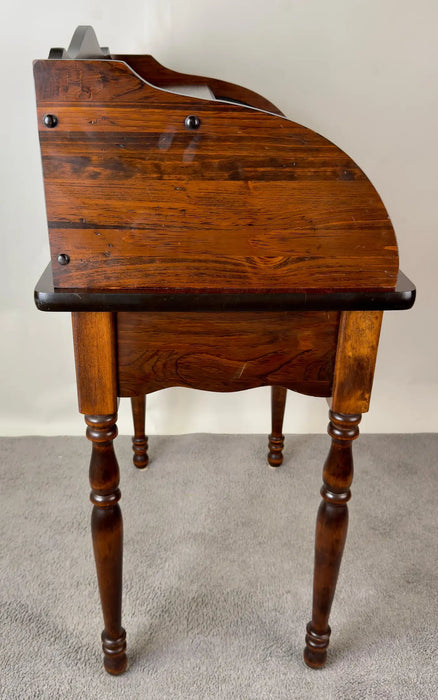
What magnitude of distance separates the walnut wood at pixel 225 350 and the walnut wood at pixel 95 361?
2 cm

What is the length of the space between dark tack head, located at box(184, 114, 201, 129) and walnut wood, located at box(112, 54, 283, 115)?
0.61 meters

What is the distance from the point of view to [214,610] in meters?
1.30

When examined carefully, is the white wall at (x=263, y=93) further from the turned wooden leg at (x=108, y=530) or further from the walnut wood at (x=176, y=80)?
the turned wooden leg at (x=108, y=530)

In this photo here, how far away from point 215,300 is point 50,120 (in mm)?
324

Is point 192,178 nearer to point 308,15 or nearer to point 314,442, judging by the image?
point 308,15

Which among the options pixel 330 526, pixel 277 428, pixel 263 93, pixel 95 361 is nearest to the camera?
pixel 95 361

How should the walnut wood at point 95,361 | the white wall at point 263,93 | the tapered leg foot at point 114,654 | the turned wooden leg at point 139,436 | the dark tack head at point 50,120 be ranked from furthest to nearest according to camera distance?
the turned wooden leg at point 139,436 < the white wall at point 263,93 < the tapered leg foot at point 114,654 < the walnut wood at point 95,361 < the dark tack head at point 50,120

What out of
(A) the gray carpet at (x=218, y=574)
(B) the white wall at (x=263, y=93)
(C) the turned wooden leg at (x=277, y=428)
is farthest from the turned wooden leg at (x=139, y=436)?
(C) the turned wooden leg at (x=277, y=428)

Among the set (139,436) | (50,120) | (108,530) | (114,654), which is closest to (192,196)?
(50,120)

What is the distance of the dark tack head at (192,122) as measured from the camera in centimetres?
85

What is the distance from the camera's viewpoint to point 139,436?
1.72 metres

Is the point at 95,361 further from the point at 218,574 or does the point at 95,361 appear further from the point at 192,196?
the point at 218,574

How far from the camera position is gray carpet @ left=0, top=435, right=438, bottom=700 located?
1.16 metres

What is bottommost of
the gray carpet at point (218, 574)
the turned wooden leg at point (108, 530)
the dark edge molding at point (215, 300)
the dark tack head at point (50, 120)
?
the gray carpet at point (218, 574)
